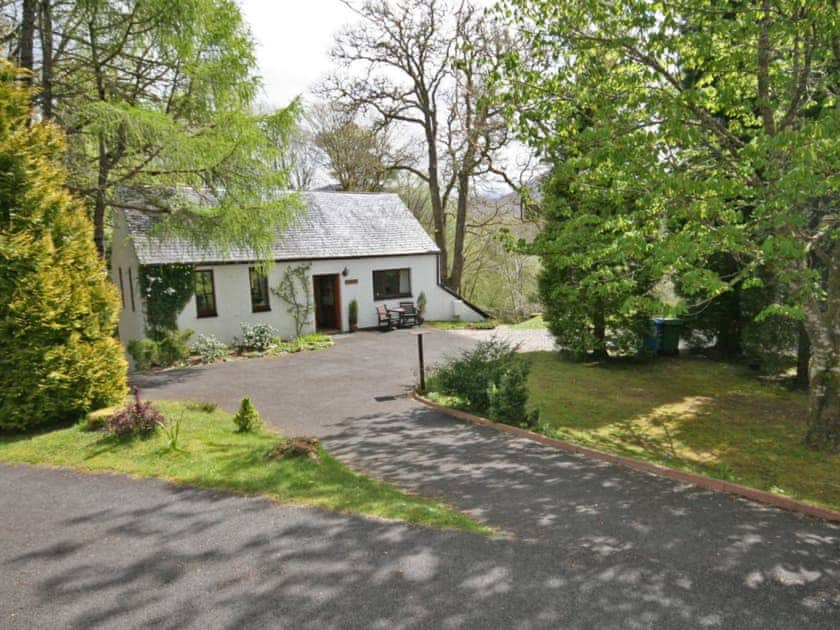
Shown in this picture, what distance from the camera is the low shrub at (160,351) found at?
48.7 feet

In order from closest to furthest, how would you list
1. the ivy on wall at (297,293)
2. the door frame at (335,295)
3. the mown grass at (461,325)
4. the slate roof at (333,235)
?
the slate roof at (333,235) → the ivy on wall at (297,293) → the door frame at (335,295) → the mown grass at (461,325)

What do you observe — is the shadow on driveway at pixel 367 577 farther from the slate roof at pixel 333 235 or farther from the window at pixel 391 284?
the window at pixel 391 284

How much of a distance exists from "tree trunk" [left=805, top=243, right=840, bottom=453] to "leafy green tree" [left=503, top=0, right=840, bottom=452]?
0.02 metres

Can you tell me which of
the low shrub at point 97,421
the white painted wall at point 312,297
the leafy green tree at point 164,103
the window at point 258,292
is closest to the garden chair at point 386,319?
the white painted wall at point 312,297

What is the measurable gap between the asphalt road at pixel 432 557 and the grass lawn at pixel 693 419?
6.02ft

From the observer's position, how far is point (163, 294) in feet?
53.3

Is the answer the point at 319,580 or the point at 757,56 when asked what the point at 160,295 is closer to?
the point at 319,580

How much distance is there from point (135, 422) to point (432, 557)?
5.80 m

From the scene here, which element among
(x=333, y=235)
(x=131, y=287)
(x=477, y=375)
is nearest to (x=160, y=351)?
(x=131, y=287)

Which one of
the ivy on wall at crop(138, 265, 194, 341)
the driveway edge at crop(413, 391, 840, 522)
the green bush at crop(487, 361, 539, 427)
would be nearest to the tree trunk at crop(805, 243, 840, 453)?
the driveway edge at crop(413, 391, 840, 522)

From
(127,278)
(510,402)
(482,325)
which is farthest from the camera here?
(482,325)

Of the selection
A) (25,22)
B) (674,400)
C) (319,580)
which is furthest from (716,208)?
(25,22)

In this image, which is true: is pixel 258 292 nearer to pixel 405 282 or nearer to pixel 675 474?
pixel 405 282

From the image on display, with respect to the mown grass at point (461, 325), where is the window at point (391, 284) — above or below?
above
